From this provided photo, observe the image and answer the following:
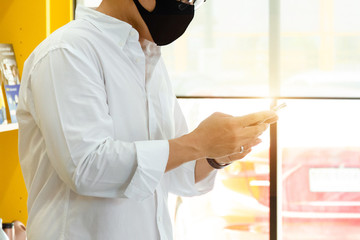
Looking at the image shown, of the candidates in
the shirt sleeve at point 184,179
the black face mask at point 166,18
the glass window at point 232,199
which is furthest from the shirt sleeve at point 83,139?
the glass window at point 232,199

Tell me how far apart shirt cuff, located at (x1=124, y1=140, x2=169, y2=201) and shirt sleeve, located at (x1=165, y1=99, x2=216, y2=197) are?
0.35 meters

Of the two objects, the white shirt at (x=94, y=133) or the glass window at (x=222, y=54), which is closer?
the white shirt at (x=94, y=133)

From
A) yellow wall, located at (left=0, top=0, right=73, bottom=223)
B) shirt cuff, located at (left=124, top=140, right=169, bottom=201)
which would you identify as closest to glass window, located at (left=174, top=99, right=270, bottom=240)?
yellow wall, located at (left=0, top=0, right=73, bottom=223)

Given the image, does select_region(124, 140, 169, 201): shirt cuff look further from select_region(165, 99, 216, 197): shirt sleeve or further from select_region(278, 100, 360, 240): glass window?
select_region(278, 100, 360, 240): glass window

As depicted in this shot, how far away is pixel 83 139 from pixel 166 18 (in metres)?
0.43

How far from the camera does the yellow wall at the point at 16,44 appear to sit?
2.19 meters

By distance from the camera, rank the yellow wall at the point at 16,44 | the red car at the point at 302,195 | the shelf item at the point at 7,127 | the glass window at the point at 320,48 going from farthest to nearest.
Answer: the red car at the point at 302,195 < the glass window at the point at 320,48 < the yellow wall at the point at 16,44 < the shelf item at the point at 7,127

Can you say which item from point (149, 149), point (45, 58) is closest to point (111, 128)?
point (149, 149)

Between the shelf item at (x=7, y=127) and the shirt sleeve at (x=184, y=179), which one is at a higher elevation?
the shelf item at (x=7, y=127)

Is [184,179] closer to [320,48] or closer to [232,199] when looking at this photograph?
[232,199]

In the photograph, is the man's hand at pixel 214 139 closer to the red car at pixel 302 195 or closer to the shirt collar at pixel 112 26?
the shirt collar at pixel 112 26

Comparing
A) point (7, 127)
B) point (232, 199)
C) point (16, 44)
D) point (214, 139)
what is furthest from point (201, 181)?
point (232, 199)

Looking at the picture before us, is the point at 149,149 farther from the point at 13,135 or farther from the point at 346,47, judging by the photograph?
the point at 346,47

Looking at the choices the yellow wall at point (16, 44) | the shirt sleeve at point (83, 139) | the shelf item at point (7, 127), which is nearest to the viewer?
the shirt sleeve at point (83, 139)
